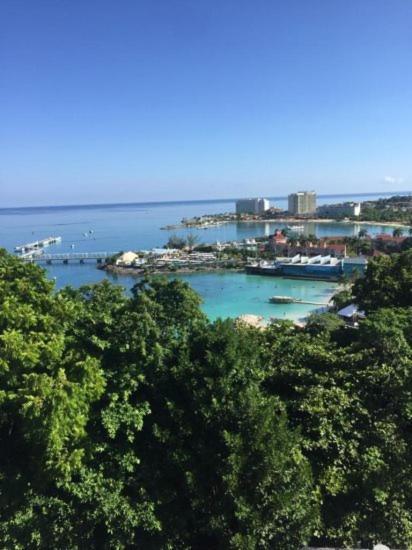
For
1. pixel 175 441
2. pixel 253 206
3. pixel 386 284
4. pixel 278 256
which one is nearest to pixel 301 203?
pixel 253 206

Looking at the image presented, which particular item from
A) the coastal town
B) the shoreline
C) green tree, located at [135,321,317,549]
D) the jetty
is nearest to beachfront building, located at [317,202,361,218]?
the shoreline

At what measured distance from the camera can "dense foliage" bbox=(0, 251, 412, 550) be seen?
3.29 m

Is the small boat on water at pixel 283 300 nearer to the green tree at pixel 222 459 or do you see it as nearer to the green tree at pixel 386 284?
the green tree at pixel 386 284

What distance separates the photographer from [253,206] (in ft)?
335

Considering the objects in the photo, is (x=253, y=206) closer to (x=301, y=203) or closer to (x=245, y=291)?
(x=301, y=203)

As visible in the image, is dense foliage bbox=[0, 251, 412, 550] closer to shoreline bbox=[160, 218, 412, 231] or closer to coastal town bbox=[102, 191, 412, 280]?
coastal town bbox=[102, 191, 412, 280]

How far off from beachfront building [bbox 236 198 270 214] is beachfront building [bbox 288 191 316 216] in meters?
6.49

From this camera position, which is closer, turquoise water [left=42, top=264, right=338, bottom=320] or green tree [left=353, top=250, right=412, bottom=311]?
green tree [left=353, top=250, right=412, bottom=311]

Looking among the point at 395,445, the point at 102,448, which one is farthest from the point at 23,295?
the point at 395,445

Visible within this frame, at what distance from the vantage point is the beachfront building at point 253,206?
100 metres

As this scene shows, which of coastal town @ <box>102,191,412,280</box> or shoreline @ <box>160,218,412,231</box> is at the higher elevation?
shoreline @ <box>160,218,412,231</box>

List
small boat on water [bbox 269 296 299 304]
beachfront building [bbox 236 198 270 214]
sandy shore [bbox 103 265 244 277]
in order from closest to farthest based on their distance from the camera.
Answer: small boat on water [bbox 269 296 299 304] < sandy shore [bbox 103 265 244 277] < beachfront building [bbox 236 198 270 214]

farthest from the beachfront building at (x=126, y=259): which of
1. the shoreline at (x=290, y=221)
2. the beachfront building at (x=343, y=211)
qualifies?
the beachfront building at (x=343, y=211)

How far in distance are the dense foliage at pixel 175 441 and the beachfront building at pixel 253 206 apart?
96.2 m
